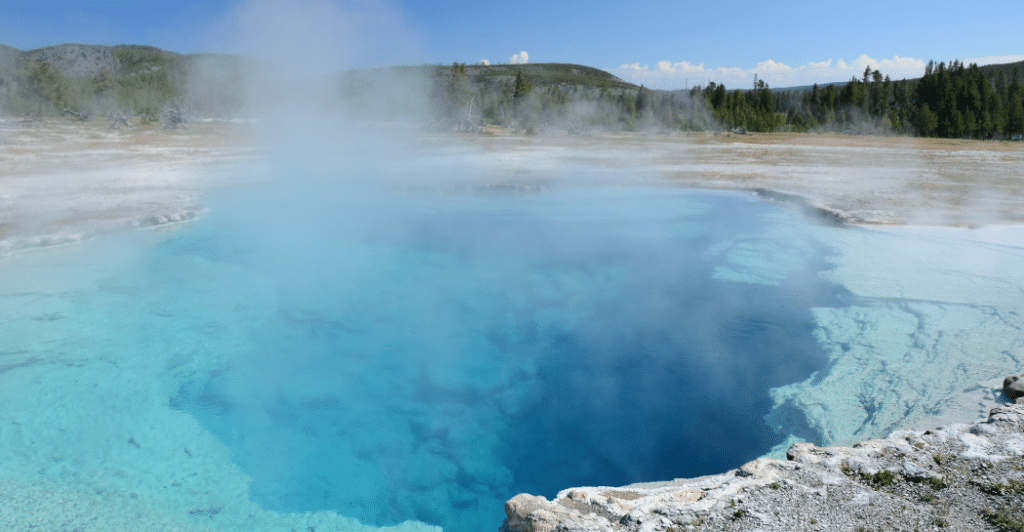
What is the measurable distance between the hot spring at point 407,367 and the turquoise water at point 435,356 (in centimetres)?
3

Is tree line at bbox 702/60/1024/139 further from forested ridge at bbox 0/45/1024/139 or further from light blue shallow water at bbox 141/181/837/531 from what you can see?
light blue shallow water at bbox 141/181/837/531

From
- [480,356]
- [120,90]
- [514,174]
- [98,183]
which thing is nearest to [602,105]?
[514,174]

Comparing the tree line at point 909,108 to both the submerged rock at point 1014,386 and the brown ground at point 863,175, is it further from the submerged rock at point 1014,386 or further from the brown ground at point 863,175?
the submerged rock at point 1014,386

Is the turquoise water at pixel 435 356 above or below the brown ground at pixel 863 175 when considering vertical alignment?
below

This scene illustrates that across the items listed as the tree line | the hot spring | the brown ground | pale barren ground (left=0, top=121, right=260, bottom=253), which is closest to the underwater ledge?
the hot spring

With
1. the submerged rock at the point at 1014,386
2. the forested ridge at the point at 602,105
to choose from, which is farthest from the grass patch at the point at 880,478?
the forested ridge at the point at 602,105

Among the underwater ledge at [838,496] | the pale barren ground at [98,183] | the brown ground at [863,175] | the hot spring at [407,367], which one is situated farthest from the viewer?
the brown ground at [863,175]

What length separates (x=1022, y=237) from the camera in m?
8.77

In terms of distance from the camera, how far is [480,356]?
5.79 m

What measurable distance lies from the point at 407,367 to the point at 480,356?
0.74 metres

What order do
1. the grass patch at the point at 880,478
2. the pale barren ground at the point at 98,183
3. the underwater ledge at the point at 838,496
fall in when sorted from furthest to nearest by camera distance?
the pale barren ground at the point at 98,183 → the grass patch at the point at 880,478 → the underwater ledge at the point at 838,496

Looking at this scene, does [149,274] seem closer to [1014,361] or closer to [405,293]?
[405,293]

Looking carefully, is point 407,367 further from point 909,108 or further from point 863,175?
point 909,108

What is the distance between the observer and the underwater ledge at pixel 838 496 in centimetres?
256
